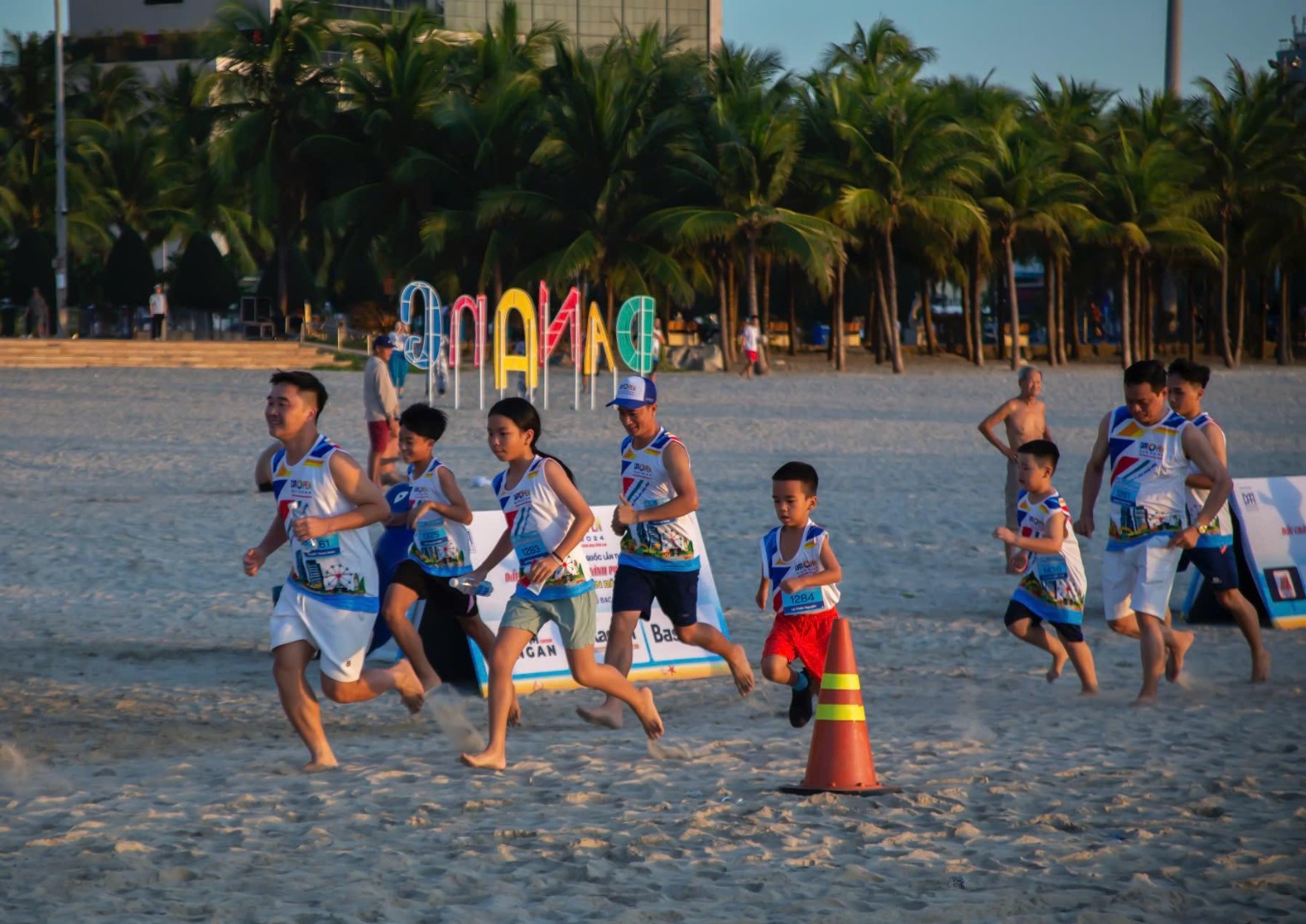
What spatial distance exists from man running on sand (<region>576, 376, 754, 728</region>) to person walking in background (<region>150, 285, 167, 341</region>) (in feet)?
130

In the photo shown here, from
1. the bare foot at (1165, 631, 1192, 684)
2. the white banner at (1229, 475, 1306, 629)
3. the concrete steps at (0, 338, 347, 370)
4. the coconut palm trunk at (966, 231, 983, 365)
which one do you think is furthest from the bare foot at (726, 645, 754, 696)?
the coconut palm trunk at (966, 231, 983, 365)

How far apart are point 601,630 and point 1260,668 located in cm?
324

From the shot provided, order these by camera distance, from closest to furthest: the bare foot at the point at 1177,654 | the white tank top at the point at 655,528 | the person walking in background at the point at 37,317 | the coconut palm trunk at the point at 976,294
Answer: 1. the white tank top at the point at 655,528
2. the bare foot at the point at 1177,654
3. the person walking in background at the point at 37,317
4. the coconut palm trunk at the point at 976,294

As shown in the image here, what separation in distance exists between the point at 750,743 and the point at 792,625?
0.54 metres

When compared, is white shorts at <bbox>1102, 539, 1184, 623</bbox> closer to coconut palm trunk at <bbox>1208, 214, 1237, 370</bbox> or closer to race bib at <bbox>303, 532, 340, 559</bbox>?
race bib at <bbox>303, 532, 340, 559</bbox>

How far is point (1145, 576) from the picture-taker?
7375mm

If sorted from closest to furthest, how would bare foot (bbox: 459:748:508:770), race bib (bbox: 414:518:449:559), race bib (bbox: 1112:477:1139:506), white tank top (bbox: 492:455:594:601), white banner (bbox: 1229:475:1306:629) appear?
bare foot (bbox: 459:748:508:770)
white tank top (bbox: 492:455:594:601)
race bib (bbox: 414:518:449:559)
race bib (bbox: 1112:477:1139:506)
white banner (bbox: 1229:475:1306:629)

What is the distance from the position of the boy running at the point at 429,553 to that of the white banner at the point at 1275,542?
15.5 feet

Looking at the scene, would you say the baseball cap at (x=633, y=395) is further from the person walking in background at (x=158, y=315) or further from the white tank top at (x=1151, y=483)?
the person walking in background at (x=158, y=315)

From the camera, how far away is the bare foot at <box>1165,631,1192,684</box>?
780 cm

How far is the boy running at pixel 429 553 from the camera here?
23.7 feet

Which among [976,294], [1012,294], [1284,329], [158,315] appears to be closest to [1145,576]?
[158,315]

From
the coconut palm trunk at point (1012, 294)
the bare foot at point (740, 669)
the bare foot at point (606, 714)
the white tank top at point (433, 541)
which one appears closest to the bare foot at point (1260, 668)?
the bare foot at point (740, 669)

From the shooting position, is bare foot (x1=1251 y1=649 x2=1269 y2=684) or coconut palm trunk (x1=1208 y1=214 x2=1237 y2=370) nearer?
bare foot (x1=1251 y1=649 x2=1269 y2=684)
